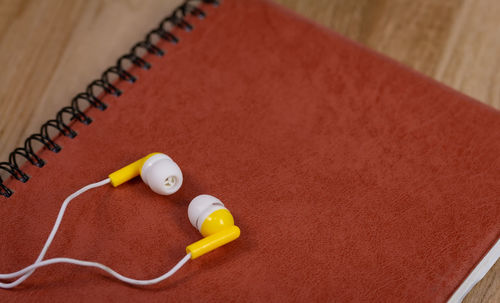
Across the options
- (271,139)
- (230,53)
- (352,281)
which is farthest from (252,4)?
(352,281)

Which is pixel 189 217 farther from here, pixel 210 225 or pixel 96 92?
pixel 96 92

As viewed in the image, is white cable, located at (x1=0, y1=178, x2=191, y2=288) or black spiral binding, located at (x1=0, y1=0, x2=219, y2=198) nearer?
white cable, located at (x1=0, y1=178, x2=191, y2=288)

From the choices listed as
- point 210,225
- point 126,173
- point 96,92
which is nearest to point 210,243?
point 210,225

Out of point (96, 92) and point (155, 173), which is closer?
point (155, 173)

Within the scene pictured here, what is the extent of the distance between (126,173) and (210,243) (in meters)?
0.15

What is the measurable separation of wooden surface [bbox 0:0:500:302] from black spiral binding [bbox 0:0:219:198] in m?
0.04

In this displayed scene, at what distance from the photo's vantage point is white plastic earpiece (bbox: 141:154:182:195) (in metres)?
0.70

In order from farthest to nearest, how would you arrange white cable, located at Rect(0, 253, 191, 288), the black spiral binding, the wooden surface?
the wooden surface → the black spiral binding → white cable, located at Rect(0, 253, 191, 288)

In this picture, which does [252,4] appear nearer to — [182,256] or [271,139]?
[271,139]

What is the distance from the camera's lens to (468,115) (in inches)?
31.6

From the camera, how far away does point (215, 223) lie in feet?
2.20

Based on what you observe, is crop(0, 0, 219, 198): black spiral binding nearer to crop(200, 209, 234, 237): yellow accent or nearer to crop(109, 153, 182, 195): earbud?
crop(109, 153, 182, 195): earbud

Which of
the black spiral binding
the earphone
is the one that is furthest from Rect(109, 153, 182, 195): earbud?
the black spiral binding

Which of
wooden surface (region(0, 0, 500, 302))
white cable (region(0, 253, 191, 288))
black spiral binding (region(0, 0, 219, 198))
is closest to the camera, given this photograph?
white cable (region(0, 253, 191, 288))
